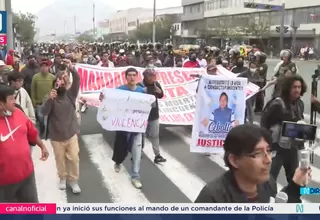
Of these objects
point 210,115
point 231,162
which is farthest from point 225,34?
point 231,162

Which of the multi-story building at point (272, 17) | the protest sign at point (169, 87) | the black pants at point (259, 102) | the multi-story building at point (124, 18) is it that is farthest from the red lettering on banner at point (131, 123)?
the multi-story building at point (272, 17)

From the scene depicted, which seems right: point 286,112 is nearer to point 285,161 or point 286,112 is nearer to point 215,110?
point 285,161

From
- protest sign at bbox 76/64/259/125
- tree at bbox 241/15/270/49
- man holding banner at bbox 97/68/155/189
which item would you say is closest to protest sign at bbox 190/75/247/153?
man holding banner at bbox 97/68/155/189

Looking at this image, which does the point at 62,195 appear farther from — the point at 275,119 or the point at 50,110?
the point at 275,119

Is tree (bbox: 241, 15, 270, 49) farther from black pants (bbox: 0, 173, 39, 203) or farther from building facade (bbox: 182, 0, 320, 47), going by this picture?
black pants (bbox: 0, 173, 39, 203)

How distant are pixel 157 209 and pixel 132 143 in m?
4.16

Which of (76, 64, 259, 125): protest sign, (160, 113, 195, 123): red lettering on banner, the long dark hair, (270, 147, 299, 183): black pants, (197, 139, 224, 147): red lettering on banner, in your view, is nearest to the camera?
the long dark hair

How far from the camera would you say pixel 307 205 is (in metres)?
2.27

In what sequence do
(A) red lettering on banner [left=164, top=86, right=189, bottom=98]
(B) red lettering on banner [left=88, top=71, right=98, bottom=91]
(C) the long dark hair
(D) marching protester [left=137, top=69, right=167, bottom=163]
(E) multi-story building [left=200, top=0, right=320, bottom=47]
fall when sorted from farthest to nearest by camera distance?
(E) multi-story building [left=200, top=0, right=320, bottom=47], (B) red lettering on banner [left=88, top=71, right=98, bottom=91], (A) red lettering on banner [left=164, top=86, right=189, bottom=98], (D) marching protester [left=137, top=69, right=167, bottom=163], (C) the long dark hair

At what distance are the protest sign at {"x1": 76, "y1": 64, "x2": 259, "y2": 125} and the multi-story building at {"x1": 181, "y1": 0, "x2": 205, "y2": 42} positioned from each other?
64.8m

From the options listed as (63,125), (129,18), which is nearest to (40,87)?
(63,125)

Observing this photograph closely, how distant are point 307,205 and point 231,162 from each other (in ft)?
1.37

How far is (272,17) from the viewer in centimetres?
4931

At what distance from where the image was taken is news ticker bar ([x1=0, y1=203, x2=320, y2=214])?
7.31 feet
